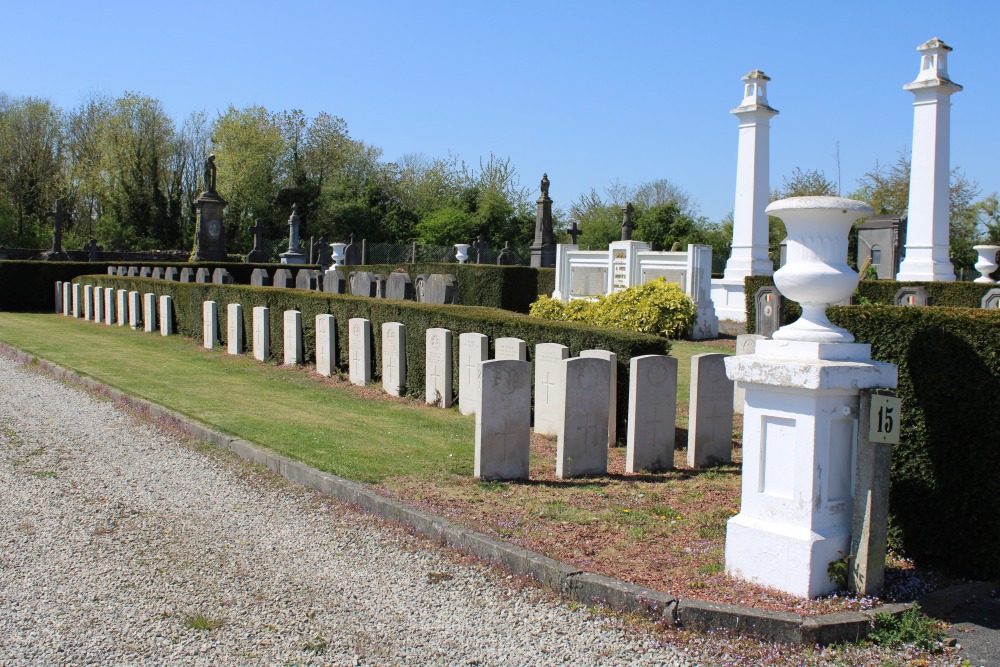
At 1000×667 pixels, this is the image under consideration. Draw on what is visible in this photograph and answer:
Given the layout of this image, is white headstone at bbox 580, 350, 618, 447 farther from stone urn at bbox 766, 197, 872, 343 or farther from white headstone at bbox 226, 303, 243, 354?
white headstone at bbox 226, 303, 243, 354

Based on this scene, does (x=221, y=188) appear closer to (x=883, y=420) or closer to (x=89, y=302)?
(x=89, y=302)

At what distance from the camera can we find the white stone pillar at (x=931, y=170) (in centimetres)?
1898

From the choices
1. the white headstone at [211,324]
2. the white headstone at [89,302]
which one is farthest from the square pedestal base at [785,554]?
the white headstone at [89,302]

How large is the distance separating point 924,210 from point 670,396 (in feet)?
47.0

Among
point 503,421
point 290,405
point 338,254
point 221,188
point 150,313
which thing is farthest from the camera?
point 221,188

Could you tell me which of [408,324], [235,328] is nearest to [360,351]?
[408,324]

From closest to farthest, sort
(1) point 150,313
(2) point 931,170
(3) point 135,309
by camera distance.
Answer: (2) point 931,170 < (1) point 150,313 < (3) point 135,309

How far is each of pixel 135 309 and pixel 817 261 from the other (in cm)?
1912

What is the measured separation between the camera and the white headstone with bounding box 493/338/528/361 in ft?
31.4

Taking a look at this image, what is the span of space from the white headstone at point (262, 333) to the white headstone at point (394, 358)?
4.25 meters

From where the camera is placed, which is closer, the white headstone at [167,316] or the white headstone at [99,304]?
the white headstone at [167,316]

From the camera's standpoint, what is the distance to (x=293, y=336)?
47.0ft

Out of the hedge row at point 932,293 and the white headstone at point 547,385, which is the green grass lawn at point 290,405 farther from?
the hedge row at point 932,293

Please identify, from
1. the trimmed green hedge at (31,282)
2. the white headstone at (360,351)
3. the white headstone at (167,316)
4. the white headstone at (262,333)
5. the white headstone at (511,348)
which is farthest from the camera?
the trimmed green hedge at (31,282)
